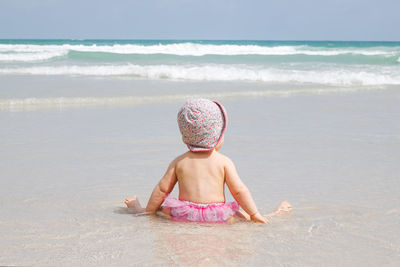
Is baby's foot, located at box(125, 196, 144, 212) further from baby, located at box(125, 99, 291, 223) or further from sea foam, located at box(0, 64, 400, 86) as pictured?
sea foam, located at box(0, 64, 400, 86)

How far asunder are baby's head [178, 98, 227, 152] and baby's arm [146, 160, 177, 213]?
223mm

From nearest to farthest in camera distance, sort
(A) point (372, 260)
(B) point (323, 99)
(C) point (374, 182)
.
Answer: (A) point (372, 260) → (C) point (374, 182) → (B) point (323, 99)

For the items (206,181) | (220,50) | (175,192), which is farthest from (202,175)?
(220,50)

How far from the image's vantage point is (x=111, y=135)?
19.1ft

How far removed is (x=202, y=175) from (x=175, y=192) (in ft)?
2.84

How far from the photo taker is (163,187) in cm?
306

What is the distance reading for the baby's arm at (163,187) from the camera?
3025 millimetres

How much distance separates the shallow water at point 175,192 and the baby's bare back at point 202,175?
0.20m

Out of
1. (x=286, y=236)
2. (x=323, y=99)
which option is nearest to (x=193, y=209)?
(x=286, y=236)

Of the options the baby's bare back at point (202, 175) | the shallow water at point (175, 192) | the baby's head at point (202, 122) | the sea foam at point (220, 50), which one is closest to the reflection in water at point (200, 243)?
the shallow water at point (175, 192)

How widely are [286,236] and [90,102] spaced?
21.0ft

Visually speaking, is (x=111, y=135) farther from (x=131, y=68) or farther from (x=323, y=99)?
(x=131, y=68)

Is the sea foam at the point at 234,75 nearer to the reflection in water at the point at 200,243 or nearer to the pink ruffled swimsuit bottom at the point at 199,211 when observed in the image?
the pink ruffled swimsuit bottom at the point at 199,211

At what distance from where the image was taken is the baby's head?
284 centimetres
